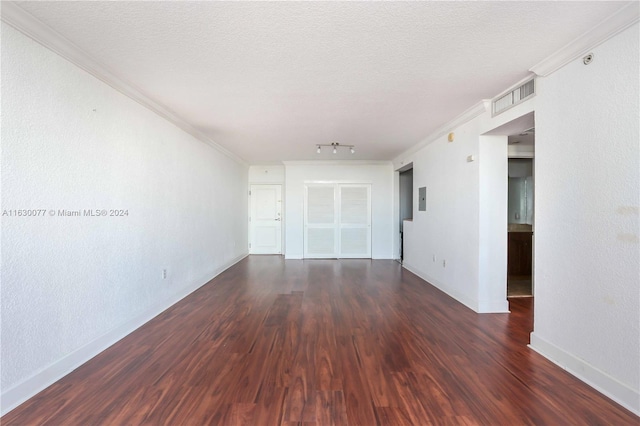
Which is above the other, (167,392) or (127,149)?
(127,149)

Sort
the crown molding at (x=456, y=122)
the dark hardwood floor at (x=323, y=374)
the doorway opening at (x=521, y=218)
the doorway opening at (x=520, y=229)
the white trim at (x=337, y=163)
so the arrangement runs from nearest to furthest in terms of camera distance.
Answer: the dark hardwood floor at (x=323, y=374), the crown molding at (x=456, y=122), the doorway opening at (x=521, y=218), the doorway opening at (x=520, y=229), the white trim at (x=337, y=163)

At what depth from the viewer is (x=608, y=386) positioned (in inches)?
69.5

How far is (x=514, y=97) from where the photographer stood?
104 inches

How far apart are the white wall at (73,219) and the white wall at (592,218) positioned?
3749 mm

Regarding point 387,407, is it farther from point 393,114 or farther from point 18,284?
point 393,114

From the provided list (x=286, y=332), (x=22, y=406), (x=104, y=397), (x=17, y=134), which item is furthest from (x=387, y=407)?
(x=17, y=134)

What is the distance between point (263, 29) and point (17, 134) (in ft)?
5.46

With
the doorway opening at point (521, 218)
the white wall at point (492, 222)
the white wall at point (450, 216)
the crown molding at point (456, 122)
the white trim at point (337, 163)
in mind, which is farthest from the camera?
the white trim at point (337, 163)

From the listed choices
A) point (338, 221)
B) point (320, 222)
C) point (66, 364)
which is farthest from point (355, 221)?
point (66, 364)

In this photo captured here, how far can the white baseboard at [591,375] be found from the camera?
1.64 meters

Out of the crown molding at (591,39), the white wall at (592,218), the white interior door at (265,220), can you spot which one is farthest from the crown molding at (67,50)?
the white interior door at (265,220)

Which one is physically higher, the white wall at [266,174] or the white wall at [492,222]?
the white wall at [266,174]

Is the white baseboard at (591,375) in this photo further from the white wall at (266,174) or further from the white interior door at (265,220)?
the white wall at (266,174)

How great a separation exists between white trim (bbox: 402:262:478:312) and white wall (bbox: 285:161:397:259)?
127cm
